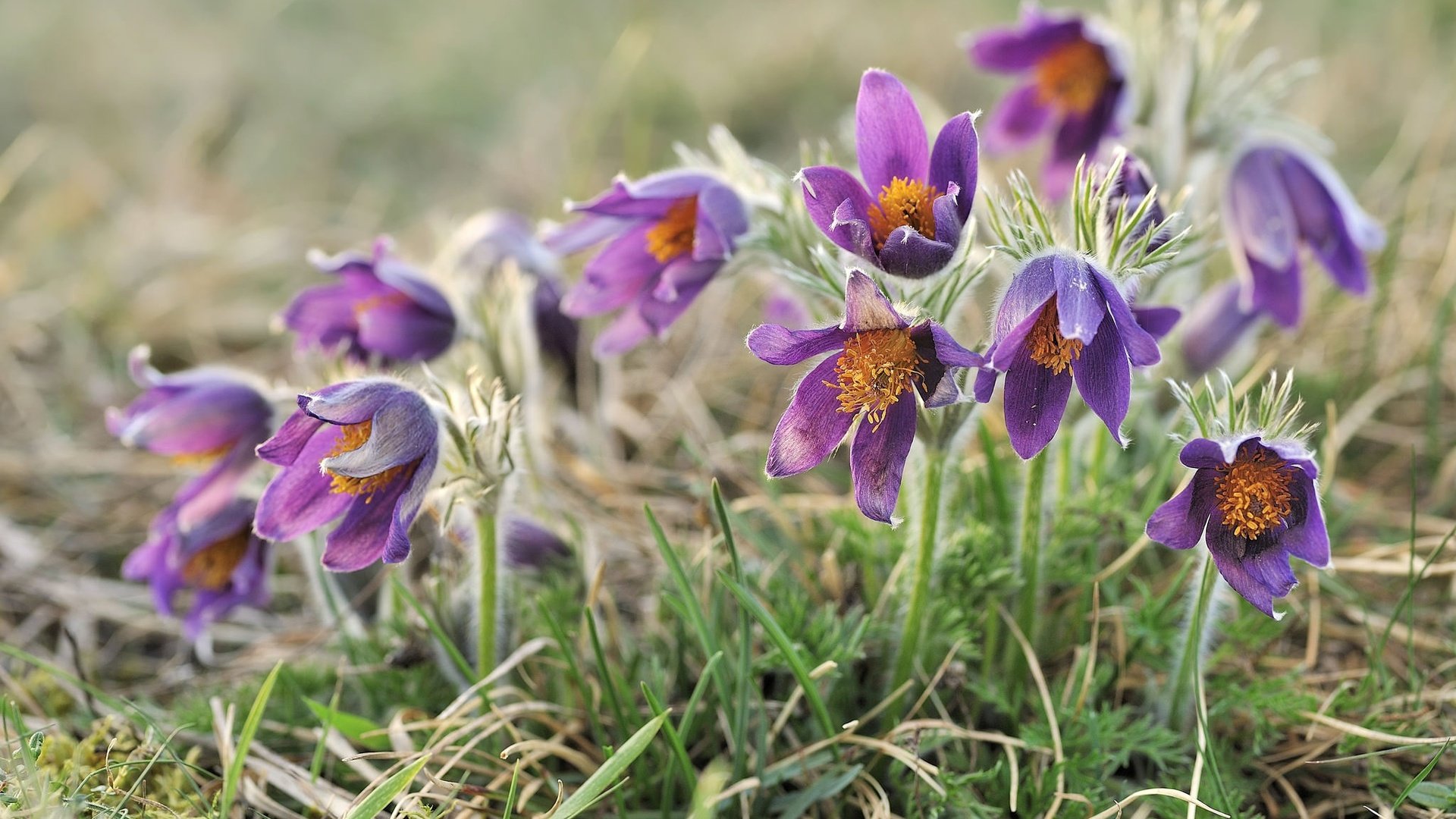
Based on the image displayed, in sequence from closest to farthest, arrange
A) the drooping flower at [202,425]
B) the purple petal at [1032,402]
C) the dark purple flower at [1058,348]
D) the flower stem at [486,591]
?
1. the dark purple flower at [1058,348]
2. the purple petal at [1032,402]
3. the flower stem at [486,591]
4. the drooping flower at [202,425]

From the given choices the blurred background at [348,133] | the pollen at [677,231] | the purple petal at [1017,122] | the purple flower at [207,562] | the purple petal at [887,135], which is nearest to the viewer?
the purple petal at [887,135]

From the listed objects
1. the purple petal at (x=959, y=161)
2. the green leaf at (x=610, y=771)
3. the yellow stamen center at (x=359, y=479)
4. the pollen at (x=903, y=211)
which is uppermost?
the purple petal at (x=959, y=161)

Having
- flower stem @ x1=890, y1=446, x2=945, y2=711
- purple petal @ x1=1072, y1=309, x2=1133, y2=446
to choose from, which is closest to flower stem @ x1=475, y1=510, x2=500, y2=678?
flower stem @ x1=890, y1=446, x2=945, y2=711

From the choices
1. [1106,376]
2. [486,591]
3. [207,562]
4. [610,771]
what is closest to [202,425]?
[207,562]

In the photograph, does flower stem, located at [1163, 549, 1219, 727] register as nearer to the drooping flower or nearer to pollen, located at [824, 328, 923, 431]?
pollen, located at [824, 328, 923, 431]

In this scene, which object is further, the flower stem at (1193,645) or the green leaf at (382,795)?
the flower stem at (1193,645)

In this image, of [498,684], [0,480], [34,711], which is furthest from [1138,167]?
[0,480]

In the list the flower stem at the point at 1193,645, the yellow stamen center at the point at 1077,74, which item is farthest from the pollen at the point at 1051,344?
the yellow stamen center at the point at 1077,74

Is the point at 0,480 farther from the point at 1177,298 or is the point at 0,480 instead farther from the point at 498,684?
the point at 1177,298

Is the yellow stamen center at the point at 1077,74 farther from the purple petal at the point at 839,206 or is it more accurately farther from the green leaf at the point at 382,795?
the green leaf at the point at 382,795
